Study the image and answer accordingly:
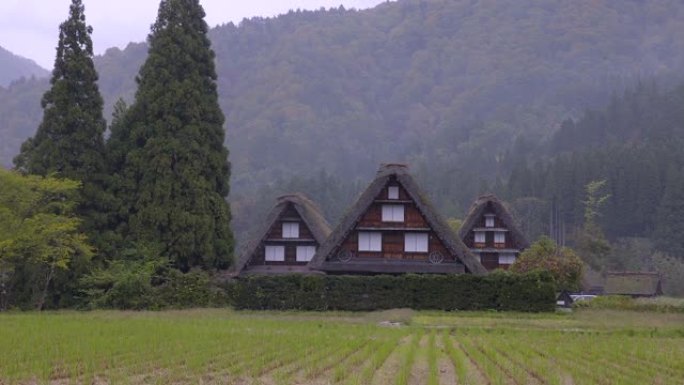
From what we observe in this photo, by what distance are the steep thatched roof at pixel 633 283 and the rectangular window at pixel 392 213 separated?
35.9 meters

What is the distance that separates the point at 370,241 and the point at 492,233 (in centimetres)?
2267

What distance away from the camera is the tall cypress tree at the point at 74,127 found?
137 ft

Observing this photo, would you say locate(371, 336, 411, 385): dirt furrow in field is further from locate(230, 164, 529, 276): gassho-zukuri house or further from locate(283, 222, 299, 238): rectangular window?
locate(283, 222, 299, 238): rectangular window

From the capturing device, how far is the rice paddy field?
52.4ft

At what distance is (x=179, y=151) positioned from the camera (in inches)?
1704

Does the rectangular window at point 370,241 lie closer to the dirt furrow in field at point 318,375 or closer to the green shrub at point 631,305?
the green shrub at point 631,305

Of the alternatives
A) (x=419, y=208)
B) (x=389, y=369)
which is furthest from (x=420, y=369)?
(x=419, y=208)

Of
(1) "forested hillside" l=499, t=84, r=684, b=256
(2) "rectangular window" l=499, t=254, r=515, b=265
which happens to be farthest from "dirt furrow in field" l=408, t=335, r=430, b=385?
(1) "forested hillside" l=499, t=84, r=684, b=256

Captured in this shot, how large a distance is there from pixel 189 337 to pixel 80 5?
26605mm

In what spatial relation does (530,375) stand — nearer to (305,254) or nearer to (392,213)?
(392,213)

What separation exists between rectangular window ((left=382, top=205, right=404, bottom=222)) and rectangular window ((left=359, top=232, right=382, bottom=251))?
958 millimetres

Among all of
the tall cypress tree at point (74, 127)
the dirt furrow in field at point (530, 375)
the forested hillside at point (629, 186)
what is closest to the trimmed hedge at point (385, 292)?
the tall cypress tree at point (74, 127)

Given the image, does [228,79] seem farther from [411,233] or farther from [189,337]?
[189,337]

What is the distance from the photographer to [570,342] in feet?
77.0
